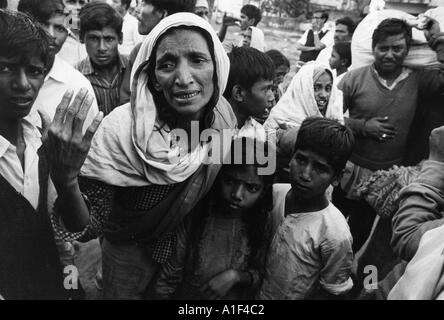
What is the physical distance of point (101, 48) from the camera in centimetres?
284

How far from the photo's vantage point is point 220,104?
1.88 m

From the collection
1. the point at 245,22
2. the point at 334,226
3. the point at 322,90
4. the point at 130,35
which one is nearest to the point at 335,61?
the point at 245,22

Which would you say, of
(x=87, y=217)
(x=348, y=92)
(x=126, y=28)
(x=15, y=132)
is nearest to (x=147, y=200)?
(x=87, y=217)

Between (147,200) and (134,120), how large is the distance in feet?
1.05

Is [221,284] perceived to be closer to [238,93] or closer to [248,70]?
[238,93]

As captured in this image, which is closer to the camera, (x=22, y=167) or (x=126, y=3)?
(x=22, y=167)

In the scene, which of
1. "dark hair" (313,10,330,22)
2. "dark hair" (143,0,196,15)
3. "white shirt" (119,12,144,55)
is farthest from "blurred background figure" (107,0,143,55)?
"dark hair" (313,10,330,22)

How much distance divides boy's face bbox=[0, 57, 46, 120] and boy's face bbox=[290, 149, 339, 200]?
109cm

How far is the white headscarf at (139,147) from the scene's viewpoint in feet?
5.33

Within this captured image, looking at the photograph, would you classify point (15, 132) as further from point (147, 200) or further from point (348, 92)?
point (348, 92)

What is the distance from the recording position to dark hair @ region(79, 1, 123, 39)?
2.83 metres

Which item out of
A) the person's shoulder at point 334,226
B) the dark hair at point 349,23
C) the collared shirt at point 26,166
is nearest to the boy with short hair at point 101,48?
the collared shirt at point 26,166

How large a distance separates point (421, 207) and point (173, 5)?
1.85m

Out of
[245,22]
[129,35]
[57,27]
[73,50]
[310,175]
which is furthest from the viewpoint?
[245,22]
